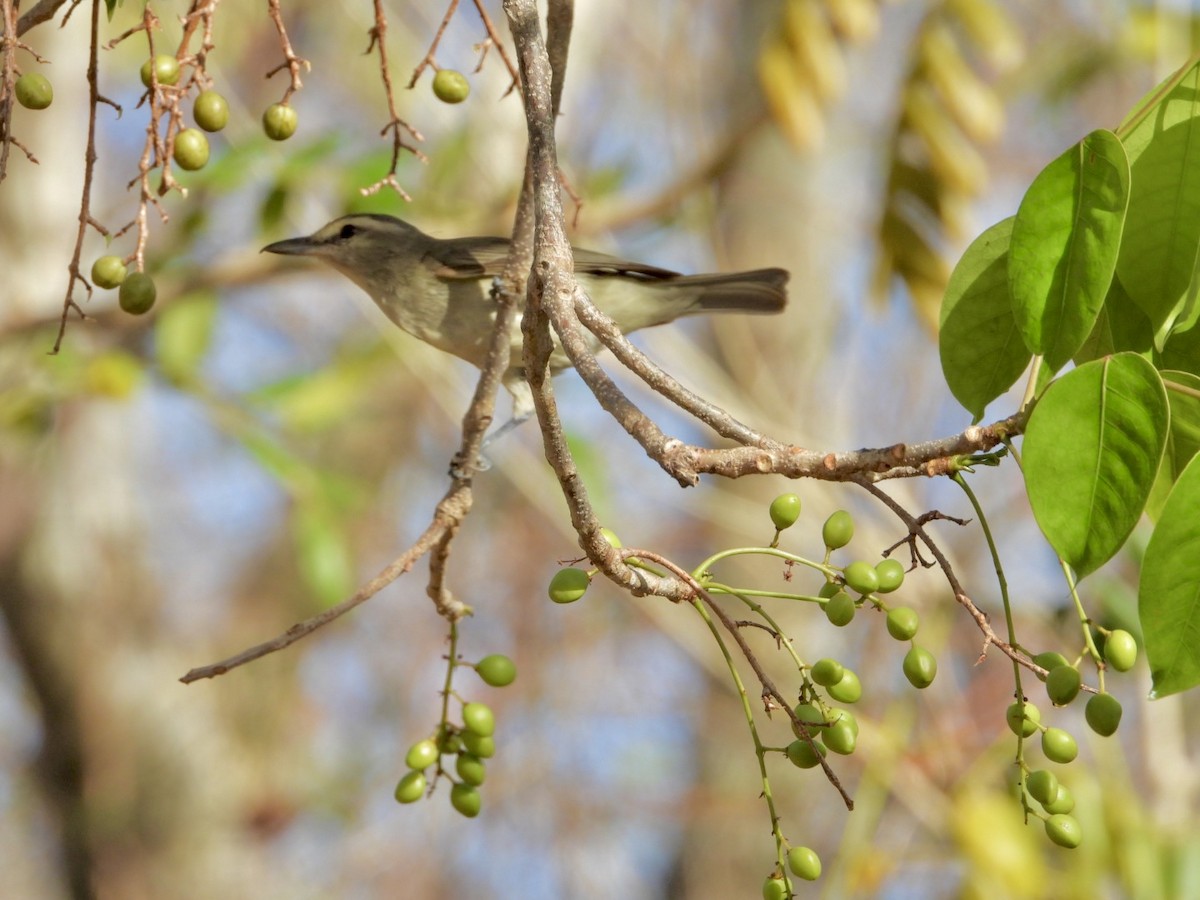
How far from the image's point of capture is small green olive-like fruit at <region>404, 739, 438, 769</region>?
87.7 inches

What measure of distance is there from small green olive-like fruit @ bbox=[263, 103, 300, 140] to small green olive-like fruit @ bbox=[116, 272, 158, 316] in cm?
35

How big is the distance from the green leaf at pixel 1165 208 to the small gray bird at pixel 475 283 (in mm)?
2485

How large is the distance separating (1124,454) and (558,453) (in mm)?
702

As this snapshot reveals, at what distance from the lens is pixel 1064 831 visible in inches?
67.6

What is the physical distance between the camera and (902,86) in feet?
15.1

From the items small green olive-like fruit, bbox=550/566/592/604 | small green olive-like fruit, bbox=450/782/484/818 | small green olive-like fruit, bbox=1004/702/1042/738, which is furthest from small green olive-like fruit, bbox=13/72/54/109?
small green olive-like fruit, bbox=1004/702/1042/738

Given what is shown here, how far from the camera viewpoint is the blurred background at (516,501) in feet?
14.5

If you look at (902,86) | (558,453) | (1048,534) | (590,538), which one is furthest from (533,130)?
(902,86)

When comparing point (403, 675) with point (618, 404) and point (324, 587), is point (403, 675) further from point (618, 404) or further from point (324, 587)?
point (618, 404)

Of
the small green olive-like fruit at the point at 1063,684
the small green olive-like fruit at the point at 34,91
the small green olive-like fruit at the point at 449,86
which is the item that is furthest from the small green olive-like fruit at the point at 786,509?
the small green olive-like fruit at the point at 34,91

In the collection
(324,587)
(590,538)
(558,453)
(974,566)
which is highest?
(974,566)

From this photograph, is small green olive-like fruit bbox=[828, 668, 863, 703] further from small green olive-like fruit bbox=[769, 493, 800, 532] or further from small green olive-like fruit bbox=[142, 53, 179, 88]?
small green olive-like fruit bbox=[142, 53, 179, 88]

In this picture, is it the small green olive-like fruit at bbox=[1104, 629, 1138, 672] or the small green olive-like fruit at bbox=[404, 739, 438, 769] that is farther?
the small green olive-like fruit at bbox=[404, 739, 438, 769]

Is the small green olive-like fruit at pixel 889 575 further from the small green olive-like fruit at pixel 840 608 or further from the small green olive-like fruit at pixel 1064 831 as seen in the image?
the small green olive-like fruit at pixel 1064 831
